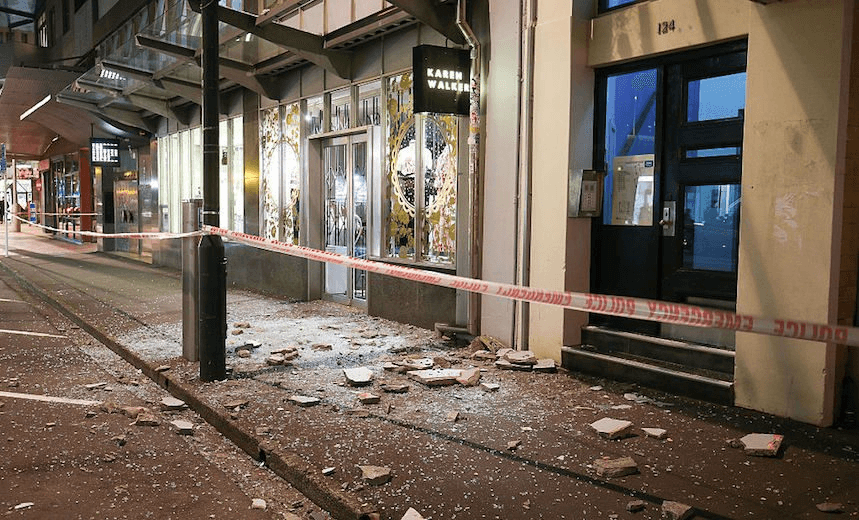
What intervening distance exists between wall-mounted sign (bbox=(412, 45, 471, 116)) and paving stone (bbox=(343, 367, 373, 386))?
3052 millimetres

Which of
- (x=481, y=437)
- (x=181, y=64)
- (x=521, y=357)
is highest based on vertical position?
(x=181, y=64)

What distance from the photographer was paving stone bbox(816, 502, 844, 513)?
12.8 ft

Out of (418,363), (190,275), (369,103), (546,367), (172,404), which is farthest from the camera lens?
(369,103)

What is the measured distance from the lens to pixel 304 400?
239 inches

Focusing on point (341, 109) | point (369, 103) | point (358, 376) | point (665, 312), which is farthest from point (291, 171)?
point (665, 312)

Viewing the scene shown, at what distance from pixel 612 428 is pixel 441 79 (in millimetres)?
4670

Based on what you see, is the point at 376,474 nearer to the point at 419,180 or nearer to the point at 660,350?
the point at 660,350

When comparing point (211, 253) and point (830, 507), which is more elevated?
point (211, 253)

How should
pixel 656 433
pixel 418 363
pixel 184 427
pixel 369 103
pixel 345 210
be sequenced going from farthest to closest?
pixel 345 210, pixel 369 103, pixel 418 363, pixel 184 427, pixel 656 433

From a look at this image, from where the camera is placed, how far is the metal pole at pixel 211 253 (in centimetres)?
661

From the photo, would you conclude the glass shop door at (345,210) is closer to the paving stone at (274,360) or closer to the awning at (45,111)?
the paving stone at (274,360)

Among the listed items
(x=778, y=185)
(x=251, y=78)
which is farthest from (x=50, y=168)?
(x=778, y=185)

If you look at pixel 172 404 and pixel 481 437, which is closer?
pixel 481 437

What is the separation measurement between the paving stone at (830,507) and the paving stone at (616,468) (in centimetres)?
101
